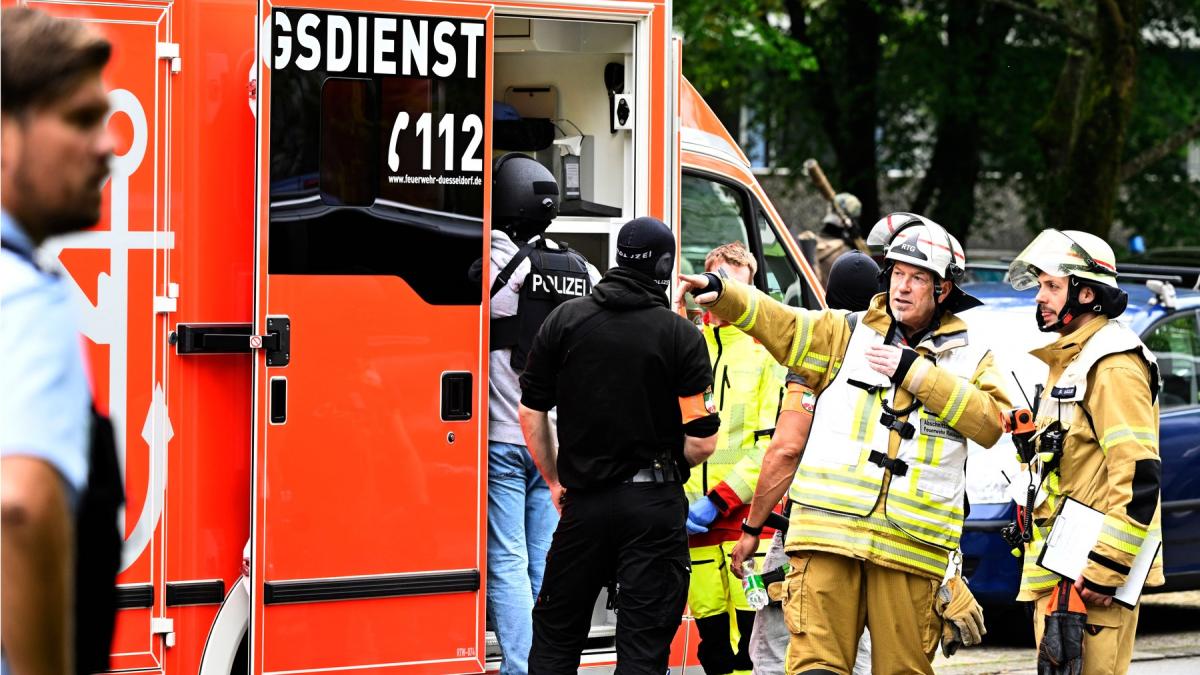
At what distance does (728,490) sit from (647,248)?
4.02 feet

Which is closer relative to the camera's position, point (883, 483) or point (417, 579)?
point (883, 483)

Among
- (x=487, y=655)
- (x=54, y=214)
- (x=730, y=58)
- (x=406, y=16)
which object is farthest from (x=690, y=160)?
(x=730, y=58)

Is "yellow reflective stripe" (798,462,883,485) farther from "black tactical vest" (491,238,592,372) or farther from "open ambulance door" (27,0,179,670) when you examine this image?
"open ambulance door" (27,0,179,670)

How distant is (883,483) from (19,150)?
347 centimetres

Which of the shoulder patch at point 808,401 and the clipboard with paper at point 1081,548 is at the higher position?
the shoulder patch at point 808,401

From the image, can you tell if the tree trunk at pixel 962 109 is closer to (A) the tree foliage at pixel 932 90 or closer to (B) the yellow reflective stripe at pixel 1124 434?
(A) the tree foliage at pixel 932 90

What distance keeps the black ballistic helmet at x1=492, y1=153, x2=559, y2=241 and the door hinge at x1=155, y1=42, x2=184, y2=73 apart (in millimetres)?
1311

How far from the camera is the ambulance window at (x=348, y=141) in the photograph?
523 centimetres

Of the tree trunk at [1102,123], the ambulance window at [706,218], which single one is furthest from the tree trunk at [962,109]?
the ambulance window at [706,218]

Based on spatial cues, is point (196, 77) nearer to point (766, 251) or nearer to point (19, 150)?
point (766, 251)

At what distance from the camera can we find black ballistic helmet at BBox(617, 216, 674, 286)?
493 centimetres

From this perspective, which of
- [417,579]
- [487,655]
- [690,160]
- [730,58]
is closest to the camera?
[417,579]

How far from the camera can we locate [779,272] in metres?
7.29

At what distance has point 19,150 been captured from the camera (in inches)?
65.9
